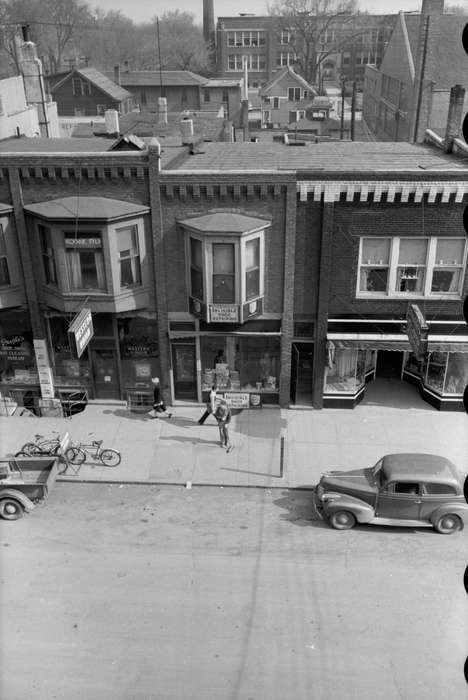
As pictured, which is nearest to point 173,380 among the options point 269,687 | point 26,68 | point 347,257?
point 347,257

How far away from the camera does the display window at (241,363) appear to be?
62.2ft

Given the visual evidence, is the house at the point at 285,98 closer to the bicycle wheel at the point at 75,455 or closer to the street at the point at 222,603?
the bicycle wheel at the point at 75,455

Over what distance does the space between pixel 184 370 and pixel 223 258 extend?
4.32 meters

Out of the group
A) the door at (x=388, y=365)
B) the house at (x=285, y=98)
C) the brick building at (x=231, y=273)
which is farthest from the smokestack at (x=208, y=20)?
the door at (x=388, y=365)

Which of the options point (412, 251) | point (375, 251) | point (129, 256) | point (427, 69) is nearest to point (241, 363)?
point (129, 256)

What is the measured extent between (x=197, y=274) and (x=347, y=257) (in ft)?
14.9

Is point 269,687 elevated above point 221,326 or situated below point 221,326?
below

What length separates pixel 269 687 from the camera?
10344 millimetres

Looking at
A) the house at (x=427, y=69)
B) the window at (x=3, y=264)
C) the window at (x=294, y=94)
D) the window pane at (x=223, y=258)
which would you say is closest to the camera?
the window pane at (x=223, y=258)

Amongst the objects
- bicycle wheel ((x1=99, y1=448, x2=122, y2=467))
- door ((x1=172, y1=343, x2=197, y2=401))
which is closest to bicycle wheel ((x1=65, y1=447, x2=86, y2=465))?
bicycle wheel ((x1=99, y1=448, x2=122, y2=467))

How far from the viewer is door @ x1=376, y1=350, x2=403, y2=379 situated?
21438 mm

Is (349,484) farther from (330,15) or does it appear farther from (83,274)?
(330,15)

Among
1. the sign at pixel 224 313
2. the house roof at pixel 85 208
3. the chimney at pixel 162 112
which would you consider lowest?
the sign at pixel 224 313

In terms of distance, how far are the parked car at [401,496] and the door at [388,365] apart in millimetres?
7571
